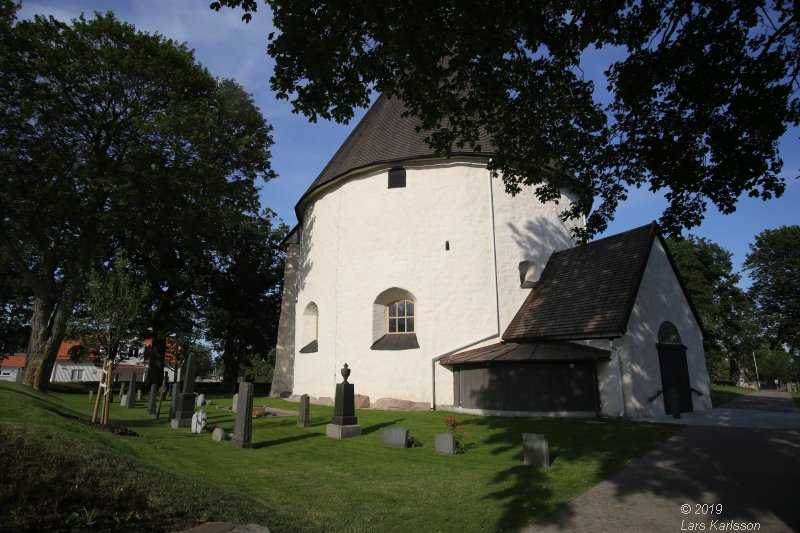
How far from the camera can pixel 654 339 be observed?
50.6 feet

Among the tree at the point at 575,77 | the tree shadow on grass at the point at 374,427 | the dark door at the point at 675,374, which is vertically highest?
the tree at the point at 575,77

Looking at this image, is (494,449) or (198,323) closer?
(494,449)

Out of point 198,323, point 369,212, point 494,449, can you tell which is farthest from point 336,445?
point 198,323

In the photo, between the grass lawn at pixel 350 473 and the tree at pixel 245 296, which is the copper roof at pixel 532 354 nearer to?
the grass lawn at pixel 350 473

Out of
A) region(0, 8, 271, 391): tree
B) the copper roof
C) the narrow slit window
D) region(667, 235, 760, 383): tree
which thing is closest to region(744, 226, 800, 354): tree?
region(667, 235, 760, 383): tree

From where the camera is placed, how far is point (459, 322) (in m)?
18.3

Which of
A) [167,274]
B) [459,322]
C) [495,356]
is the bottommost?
[495,356]

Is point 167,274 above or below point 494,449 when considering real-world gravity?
above

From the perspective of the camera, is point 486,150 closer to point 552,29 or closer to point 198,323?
point 552,29

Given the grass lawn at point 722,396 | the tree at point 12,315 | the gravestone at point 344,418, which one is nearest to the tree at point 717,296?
the grass lawn at point 722,396

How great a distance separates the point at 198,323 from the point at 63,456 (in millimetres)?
31471

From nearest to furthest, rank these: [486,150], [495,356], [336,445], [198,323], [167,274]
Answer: [336,445]
[495,356]
[486,150]
[167,274]
[198,323]

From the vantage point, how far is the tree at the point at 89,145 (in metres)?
17.8

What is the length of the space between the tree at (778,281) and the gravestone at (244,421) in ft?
165
